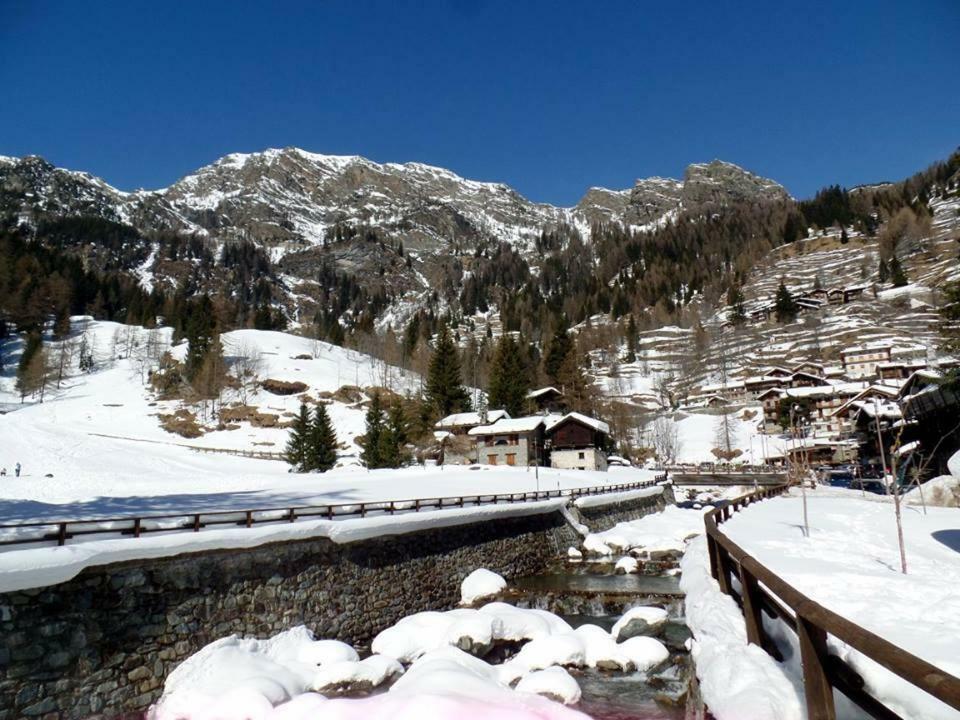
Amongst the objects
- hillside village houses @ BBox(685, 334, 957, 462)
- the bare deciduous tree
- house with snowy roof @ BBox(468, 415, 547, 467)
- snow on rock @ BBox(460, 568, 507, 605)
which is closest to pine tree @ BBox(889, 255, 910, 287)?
hillside village houses @ BBox(685, 334, 957, 462)

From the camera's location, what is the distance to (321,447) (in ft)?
181

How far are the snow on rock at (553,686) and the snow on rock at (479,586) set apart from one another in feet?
33.5

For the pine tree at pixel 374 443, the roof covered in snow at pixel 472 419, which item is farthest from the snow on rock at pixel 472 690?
the roof covered in snow at pixel 472 419

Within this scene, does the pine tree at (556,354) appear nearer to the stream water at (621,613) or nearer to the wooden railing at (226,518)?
the wooden railing at (226,518)

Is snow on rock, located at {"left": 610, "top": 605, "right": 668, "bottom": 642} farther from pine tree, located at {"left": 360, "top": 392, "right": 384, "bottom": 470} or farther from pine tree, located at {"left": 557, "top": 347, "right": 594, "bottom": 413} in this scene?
pine tree, located at {"left": 557, "top": 347, "right": 594, "bottom": 413}

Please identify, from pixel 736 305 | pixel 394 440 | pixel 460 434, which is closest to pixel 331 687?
pixel 394 440

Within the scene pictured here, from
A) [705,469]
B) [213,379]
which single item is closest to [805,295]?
[705,469]

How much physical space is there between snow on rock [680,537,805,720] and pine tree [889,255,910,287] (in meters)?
167

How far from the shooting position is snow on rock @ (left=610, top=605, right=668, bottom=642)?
16969mm

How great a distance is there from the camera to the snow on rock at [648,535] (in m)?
32.5

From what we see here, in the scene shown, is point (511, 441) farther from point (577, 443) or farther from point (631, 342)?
point (631, 342)

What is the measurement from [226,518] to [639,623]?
653 inches

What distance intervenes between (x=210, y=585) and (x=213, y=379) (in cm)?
8183

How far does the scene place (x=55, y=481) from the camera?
1454 inches
